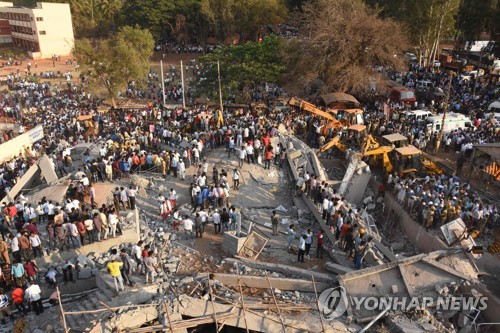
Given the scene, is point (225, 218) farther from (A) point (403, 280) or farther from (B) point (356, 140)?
(B) point (356, 140)

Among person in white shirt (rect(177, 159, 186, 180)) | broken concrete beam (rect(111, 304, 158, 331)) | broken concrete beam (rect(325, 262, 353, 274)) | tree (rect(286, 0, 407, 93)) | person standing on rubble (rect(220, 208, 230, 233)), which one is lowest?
broken concrete beam (rect(325, 262, 353, 274))

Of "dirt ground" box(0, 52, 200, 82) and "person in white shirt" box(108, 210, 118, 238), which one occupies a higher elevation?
"dirt ground" box(0, 52, 200, 82)

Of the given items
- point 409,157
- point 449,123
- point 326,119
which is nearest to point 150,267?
point 409,157

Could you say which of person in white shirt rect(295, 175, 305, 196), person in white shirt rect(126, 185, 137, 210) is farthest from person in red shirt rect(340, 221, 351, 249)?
person in white shirt rect(126, 185, 137, 210)

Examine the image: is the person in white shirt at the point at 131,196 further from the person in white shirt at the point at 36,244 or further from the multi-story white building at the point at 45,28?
the multi-story white building at the point at 45,28

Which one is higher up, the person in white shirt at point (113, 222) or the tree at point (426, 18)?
the tree at point (426, 18)

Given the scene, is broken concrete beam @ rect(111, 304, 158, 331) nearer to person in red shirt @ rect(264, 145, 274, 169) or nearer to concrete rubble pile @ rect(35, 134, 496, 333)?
concrete rubble pile @ rect(35, 134, 496, 333)

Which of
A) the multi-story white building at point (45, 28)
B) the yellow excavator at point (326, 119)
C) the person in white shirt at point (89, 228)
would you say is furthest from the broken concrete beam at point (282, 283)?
the multi-story white building at point (45, 28)
